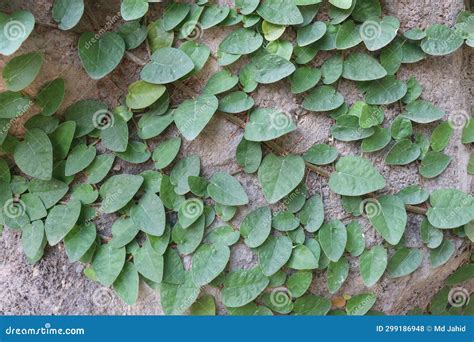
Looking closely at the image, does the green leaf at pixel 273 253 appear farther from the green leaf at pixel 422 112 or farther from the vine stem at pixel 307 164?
the green leaf at pixel 422 112

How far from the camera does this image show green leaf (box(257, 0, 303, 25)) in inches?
43.1

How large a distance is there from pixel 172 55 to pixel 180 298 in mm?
564

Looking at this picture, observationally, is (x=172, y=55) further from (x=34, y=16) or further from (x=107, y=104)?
(x=34, y=16)

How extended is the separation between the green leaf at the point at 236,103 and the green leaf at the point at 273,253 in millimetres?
311

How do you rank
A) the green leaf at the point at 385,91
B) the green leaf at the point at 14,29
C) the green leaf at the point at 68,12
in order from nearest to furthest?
the green leaf at the point at 14,29 < the green leaf at the point at 68,12 < the green leaf at the point at 385,91

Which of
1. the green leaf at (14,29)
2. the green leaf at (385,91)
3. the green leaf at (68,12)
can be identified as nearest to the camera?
the green leaf at (14,29)

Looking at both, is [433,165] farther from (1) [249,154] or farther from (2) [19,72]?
(2) [19,72]

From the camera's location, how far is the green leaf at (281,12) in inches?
43.1

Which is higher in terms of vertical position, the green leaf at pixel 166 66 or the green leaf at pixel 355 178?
the green leaf at pixel 166 66

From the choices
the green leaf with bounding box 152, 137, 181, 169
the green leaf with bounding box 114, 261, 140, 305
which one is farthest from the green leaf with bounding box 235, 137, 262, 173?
the green leaf with bounding box 114, 261, 140, 305

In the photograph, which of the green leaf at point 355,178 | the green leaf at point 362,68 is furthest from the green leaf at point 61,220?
the green leaf at point 362,68

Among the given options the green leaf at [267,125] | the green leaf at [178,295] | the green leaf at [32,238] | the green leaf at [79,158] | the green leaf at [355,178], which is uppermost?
the green leaf at [267,125]

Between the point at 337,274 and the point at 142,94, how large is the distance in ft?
2.07

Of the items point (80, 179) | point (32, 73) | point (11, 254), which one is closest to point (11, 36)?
point (32, 73)
